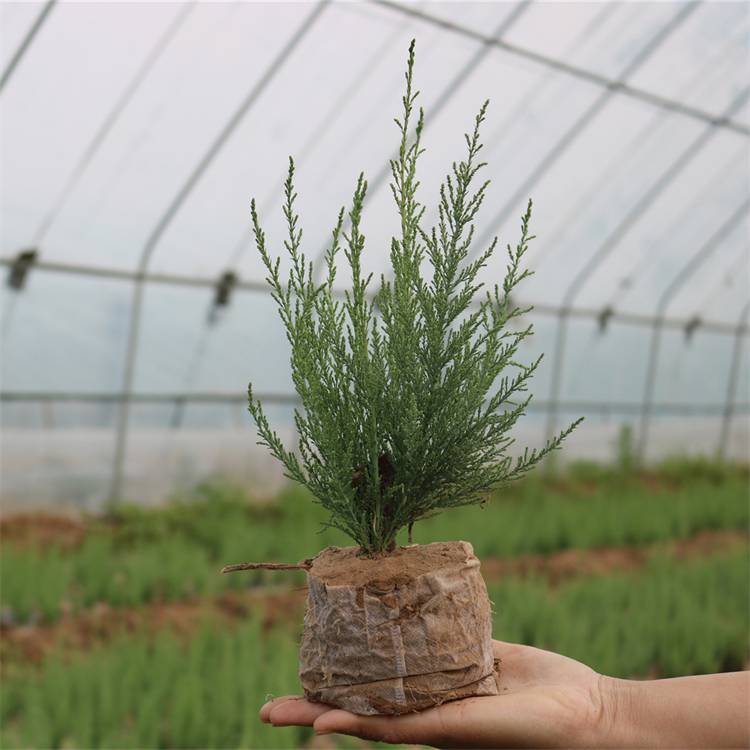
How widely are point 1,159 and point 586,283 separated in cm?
611

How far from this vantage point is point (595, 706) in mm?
1647

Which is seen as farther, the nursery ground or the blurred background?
the blurred background

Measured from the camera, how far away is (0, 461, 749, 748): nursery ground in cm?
327

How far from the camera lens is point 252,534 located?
19.3ft

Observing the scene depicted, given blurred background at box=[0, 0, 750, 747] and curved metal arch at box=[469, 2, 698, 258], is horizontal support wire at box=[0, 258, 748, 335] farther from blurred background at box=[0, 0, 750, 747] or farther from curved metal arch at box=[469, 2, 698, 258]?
curved metal arch at box=[469, 2, 698, 258]

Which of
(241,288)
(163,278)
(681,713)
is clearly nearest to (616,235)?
(241,288)

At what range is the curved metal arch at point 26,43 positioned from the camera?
502 cm

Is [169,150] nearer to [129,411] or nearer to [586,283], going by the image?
[129,411]

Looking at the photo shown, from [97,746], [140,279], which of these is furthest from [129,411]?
[97,746]

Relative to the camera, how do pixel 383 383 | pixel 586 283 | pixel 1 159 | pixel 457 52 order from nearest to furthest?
pixel 383 383 < pixel 1 159 < pixel 457 52 < pixel 586 283

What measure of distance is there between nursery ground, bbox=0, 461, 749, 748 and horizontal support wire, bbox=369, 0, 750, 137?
11.3 feet

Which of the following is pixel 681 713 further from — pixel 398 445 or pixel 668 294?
pixel 668 294

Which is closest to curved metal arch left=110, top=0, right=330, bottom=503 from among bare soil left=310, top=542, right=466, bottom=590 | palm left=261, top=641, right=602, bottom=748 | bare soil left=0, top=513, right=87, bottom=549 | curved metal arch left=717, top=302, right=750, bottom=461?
bare soil left=0, top=513, right=87, bottom=549

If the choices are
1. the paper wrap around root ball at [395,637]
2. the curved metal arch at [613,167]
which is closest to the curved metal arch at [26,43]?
the paper wrap around root ball at [395,637]
